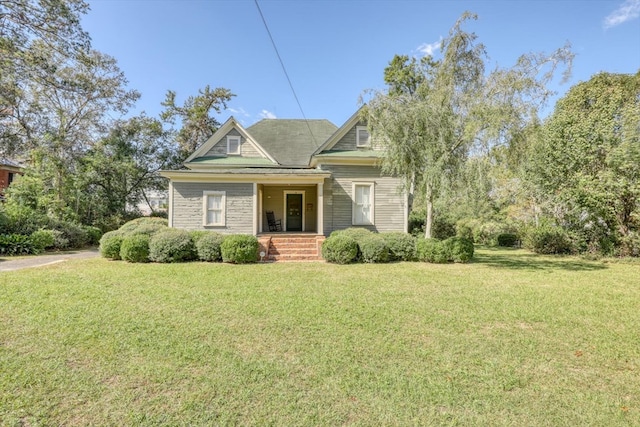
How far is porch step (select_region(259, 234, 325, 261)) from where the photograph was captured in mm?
10539

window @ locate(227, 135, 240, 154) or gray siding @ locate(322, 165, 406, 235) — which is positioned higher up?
window @ locate(227, 135, 240, 154)

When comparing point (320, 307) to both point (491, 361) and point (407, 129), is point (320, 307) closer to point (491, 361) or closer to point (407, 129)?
point (491, 361)

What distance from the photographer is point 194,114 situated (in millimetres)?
23875

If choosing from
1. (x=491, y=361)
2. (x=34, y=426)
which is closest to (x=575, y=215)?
(x=491, y=361)

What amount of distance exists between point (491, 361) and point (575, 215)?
1386cm

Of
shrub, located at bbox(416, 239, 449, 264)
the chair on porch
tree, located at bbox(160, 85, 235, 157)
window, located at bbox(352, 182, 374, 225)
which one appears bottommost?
shrub, located at bbox(416, 239, 449, 264)

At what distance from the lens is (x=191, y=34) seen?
34.6 feet

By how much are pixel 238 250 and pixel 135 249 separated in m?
3.29

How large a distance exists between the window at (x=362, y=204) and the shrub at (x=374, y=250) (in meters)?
3.32

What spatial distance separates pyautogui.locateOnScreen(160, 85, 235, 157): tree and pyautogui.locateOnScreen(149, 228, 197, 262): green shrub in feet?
53.3

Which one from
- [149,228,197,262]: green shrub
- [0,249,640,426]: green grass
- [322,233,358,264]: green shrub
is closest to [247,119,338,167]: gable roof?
[322,233,358,264]: green shrub

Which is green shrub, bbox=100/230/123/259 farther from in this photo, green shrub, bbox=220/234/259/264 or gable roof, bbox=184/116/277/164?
gable roof, bbox=184/116/277/164

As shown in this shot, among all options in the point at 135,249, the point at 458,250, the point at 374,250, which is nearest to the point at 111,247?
the point at 135,249

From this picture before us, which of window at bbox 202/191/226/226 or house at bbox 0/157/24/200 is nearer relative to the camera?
window at bbox 202/191/226/226
